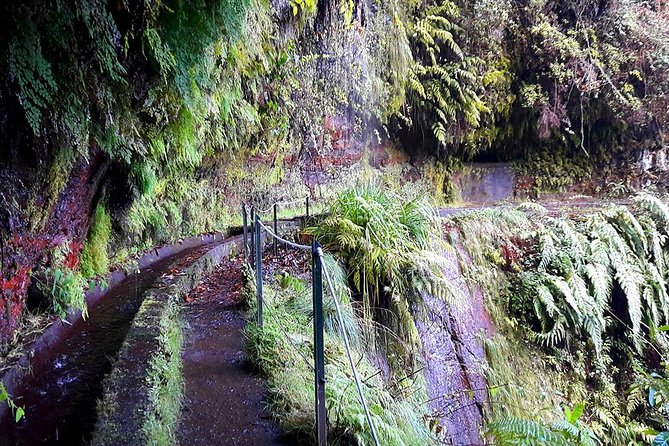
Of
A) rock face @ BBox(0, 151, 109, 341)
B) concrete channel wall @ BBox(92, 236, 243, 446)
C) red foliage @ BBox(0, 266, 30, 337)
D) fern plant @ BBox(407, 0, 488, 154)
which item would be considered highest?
fern plant @ BBox(407, 0, 488, 154)

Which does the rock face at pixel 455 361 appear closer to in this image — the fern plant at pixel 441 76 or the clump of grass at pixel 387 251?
the clump of grass at pixel 387 251

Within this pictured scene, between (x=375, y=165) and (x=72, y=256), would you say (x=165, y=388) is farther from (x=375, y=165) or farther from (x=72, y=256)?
(x=375, y=165)

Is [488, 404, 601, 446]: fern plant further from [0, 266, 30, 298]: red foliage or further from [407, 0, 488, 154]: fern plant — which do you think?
[407, 0, 488, 154]: fern plant

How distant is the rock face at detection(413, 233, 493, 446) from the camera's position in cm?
420

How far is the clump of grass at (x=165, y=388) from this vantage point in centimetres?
224

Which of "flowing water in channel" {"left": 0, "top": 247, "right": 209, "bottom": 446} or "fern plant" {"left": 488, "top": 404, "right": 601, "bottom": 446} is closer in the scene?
"flowing water in channel" {"left": 0, "top": 247, "right": 209, "bottom": 446}

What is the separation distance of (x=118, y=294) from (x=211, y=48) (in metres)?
2.73

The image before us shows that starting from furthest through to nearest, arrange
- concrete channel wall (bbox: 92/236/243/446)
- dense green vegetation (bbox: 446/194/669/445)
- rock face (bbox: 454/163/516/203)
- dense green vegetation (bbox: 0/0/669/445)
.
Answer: rock face (bbox: 454/163/516/203) → dense green vegetation (bbox: 446/194/669/445) → dense green vegetation (bbox: 0/0/669/445) → concrete channel wall (bbox: 92/236/243/446)

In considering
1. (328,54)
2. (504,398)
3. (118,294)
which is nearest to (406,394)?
(504,398)

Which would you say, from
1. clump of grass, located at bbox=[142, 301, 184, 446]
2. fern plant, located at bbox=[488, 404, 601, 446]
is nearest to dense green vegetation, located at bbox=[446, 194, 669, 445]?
fern plant, located at bbox=[488, 404, 601, 446]

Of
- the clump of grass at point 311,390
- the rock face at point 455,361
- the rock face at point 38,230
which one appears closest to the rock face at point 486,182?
the rock face at point 455,361

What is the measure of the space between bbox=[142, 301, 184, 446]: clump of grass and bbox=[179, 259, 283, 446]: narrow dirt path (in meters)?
0.05

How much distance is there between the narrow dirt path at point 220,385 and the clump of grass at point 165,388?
5cm

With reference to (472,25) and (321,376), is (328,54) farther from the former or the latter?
(321,376)
